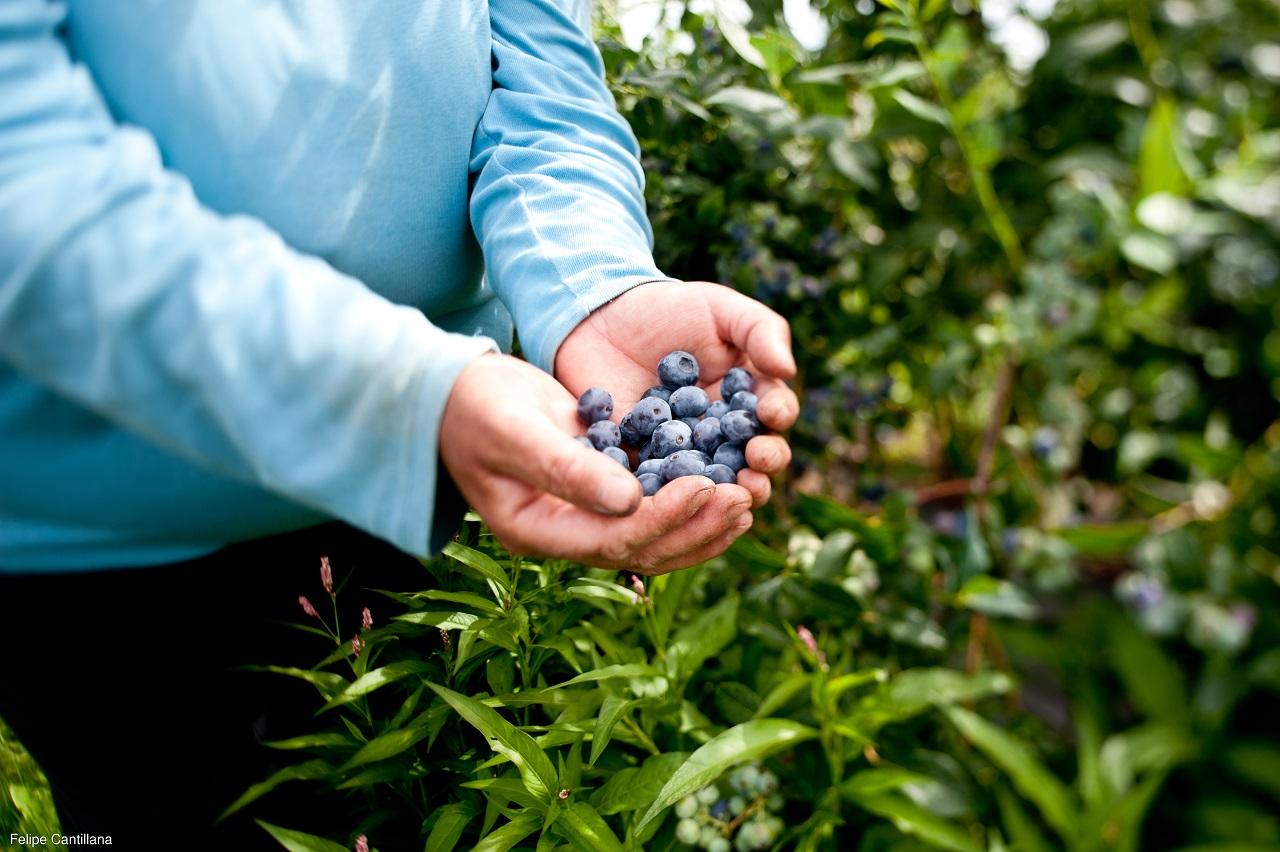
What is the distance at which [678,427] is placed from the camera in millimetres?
716

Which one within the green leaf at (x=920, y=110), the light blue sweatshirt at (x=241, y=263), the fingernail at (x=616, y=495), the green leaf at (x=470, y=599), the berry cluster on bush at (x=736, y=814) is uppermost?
the light blue sweatshirt at (x=241, y=263)

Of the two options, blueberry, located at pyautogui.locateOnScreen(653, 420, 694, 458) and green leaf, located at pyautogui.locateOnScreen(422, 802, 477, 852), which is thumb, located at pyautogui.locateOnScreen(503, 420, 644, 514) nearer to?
blueberry, located at pyautogui.locateOnScreen(653, 420, 694, 458)

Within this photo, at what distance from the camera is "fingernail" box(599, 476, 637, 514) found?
542 millimetres

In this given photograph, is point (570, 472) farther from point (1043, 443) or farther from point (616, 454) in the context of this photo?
point (1043, 443)

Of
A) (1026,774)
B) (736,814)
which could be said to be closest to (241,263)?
(736,814)

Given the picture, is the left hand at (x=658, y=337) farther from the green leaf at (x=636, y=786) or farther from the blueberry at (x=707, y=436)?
the green leaf at (x=636, y=786)

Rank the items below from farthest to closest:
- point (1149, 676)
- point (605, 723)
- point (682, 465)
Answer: point (1149, 676), point (605, 723), point (682, 465)

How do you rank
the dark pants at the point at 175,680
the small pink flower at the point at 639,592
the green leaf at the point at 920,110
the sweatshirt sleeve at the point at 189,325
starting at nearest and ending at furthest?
the sweatshirt sleeve at the point at 189,325 < the dark pants at the point at 175,680 < the small pink flower at the point at 639,592 < the green leaf at the point at 920,110

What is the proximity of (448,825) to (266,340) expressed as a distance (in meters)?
0.45

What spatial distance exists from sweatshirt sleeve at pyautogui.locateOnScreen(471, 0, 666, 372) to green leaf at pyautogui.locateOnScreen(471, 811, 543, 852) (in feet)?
1.18

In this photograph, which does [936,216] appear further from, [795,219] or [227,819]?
[227,819]

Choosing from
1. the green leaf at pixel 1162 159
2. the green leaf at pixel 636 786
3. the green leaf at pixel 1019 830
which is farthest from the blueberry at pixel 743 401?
the green leaf at pixel 1162 159

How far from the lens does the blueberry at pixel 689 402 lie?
744mm

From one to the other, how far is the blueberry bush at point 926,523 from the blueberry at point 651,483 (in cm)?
17
